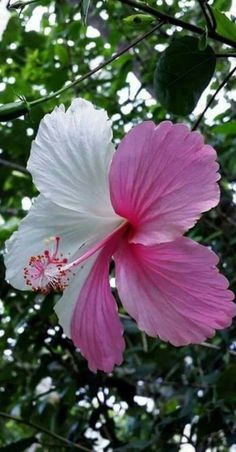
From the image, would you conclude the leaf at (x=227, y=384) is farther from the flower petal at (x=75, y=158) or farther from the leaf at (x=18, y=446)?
the flower petal at (x=75, y=158)

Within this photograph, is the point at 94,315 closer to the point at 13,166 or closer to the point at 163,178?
the point at 163,178

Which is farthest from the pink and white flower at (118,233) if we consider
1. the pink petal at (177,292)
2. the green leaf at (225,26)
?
the green leaf at (225,26)


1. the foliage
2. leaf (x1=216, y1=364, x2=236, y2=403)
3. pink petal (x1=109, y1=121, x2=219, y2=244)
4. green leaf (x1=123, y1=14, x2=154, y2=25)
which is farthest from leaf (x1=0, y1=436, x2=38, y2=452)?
green leaf (x1=123, y1=14, x2=154, y2=25)

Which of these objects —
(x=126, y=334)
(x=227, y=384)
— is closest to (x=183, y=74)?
(x=227, y=384)

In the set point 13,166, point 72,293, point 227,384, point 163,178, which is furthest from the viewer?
point 13,166

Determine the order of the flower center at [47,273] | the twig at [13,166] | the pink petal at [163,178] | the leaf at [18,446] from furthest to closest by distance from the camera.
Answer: the twig at [13,166] → the leaf at [18,446] → the flower center at [47,273] → the pink petal at [163,178]

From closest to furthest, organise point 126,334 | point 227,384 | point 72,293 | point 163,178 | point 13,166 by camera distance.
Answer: point 163,178 < point 72,293 < point 227,384 < point 13,166 < point 126,334

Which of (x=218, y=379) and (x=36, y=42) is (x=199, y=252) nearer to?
(x=218, y=379)
